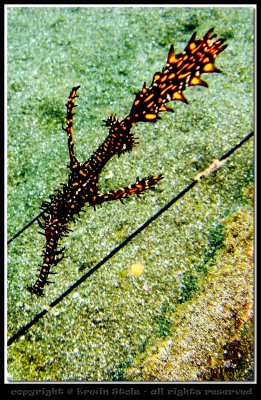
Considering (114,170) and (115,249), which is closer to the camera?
(115,249)

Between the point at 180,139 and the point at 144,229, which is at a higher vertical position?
the point at 180,139

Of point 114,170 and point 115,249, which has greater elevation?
point 114,170

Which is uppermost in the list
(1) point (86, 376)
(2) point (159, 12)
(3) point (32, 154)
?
(2) point (159, 12)
